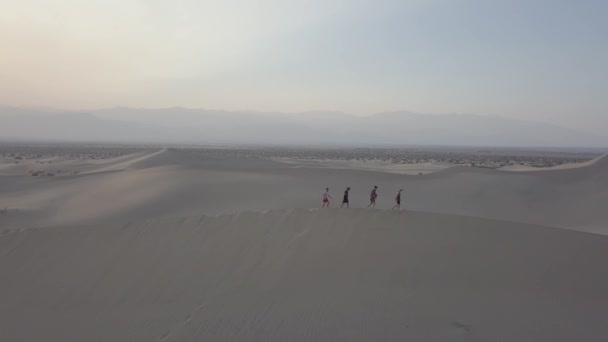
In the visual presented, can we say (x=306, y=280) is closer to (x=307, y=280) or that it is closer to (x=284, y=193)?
(x=307, y=280)

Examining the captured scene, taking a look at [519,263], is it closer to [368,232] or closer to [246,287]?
[368,232]

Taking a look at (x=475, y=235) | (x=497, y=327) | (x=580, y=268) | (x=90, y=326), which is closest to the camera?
(x=497, y=327)

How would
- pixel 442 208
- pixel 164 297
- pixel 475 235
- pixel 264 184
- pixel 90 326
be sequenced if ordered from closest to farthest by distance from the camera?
pixel 90 326 < pixel 164 297 < pixel 475 235 < pixel 442 208 < pixel 264 184

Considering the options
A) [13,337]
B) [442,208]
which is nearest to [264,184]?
[442,208]

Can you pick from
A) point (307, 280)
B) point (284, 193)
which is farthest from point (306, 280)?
point (284, 193)

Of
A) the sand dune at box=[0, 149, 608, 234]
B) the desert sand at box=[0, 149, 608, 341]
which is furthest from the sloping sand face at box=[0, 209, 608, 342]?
the sand dune at box=[0, 149, 608, 234]

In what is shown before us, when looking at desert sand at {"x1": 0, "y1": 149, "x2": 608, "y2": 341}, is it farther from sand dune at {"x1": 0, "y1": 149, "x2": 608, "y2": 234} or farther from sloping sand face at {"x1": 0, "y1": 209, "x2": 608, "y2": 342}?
sand dune at {"x1": 0, "y1": 149, "x2": 608, "y2": 234}

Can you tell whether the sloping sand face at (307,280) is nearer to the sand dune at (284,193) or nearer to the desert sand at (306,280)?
the desert sand at (306,280)

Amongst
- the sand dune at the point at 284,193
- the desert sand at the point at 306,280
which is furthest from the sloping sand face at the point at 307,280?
the sand dune at the point at 284,193
